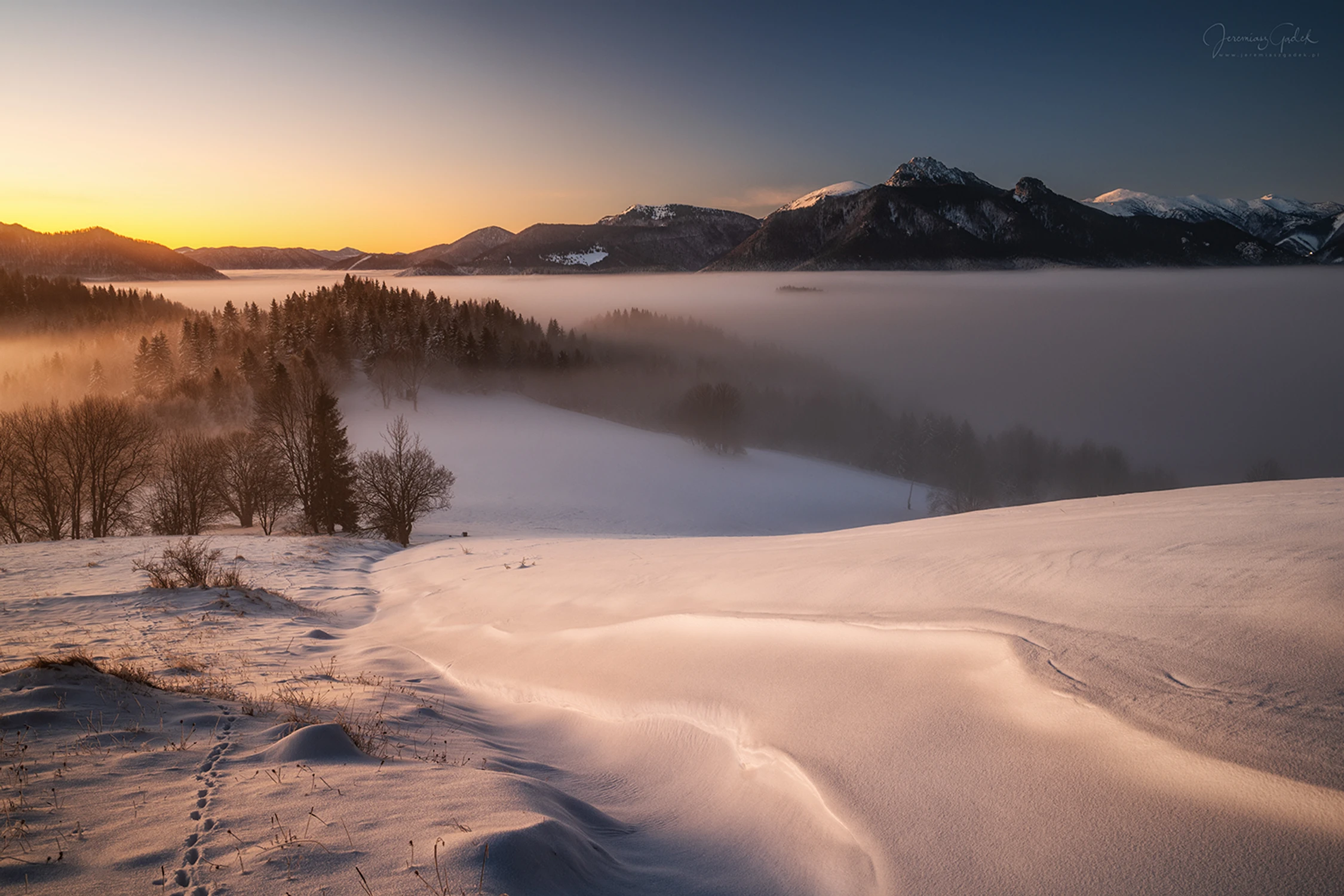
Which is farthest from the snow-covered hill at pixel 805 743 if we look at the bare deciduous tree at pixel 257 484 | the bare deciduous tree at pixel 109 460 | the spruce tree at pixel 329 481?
the bare deciduous tree at pixel 257 484

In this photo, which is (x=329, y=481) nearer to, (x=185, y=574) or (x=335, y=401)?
(x=335, y=401)

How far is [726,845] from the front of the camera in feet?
12.7

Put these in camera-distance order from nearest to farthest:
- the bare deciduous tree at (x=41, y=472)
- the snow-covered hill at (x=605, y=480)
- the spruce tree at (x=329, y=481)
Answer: the bare deciduous tree at (x=41, y=472) < the spruce tree at (x=329, y=481) < the snow-covered hill at (x=605, y=480)

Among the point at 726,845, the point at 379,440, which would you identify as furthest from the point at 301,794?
the point at 379,440

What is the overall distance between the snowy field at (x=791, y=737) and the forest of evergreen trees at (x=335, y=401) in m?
38.7

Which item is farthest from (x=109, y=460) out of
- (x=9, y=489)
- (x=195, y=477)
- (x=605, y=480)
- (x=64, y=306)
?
(x=64, y=306)

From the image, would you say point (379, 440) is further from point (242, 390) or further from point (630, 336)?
point (630, 336)

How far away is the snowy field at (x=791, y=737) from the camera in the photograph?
2916 mm

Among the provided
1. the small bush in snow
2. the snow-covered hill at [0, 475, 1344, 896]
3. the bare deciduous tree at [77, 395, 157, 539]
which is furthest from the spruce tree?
the snow-covered hill at [0, 475, 1344, 896]

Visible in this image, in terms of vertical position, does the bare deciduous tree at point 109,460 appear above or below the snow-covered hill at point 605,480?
above

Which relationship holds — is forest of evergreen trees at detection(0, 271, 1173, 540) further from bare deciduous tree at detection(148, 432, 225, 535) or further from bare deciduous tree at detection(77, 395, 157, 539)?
bare deciduous tree at detection(77, 395, 157, 539)

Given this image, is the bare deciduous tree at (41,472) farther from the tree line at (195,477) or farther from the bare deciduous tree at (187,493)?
the bare deciduous tree at (187,493)

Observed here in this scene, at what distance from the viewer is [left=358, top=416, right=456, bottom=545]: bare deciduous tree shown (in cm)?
3400

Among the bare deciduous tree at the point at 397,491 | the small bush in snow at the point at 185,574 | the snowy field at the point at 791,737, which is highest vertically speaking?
the snowy field at the point at 791,737
